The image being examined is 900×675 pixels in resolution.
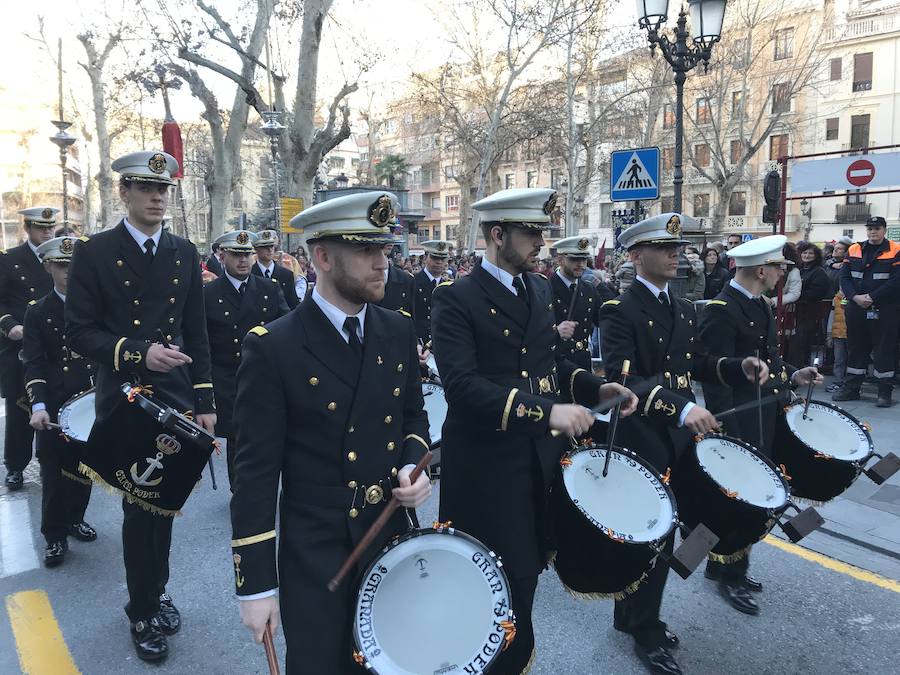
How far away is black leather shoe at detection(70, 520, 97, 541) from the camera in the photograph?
5455mm

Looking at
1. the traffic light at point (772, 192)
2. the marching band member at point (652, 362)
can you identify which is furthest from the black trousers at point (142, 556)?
the traffic light at point (772, 192)

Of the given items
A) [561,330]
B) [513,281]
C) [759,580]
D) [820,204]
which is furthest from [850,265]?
[820,204]

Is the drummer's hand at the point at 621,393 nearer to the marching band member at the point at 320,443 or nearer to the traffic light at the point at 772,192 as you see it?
the marching band member at the point at 320,443

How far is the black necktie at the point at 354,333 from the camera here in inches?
96.7

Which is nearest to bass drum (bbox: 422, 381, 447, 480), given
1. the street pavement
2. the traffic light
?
the street pavement

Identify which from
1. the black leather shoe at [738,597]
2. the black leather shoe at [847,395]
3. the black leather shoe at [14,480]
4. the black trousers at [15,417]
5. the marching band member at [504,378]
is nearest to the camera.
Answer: the marching band member at [504,378]

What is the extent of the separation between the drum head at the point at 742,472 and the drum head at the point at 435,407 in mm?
2445

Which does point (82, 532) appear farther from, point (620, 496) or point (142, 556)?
point (620, 496)

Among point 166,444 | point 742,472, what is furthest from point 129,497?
point 742,472

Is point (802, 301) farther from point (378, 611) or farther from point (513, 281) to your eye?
point (378, 611)

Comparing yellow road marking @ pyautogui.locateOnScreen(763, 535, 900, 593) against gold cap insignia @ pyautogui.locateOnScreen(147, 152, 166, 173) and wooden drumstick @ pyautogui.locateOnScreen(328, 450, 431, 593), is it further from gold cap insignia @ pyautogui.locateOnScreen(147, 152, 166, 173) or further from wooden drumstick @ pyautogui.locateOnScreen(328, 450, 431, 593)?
gold cap insignia @ pyautogui.locateOnScreen(147, 152, 166, 173)

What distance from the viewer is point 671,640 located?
3805mm

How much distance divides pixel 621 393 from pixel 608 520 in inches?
21.7

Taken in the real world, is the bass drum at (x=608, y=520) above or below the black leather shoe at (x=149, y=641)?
above
